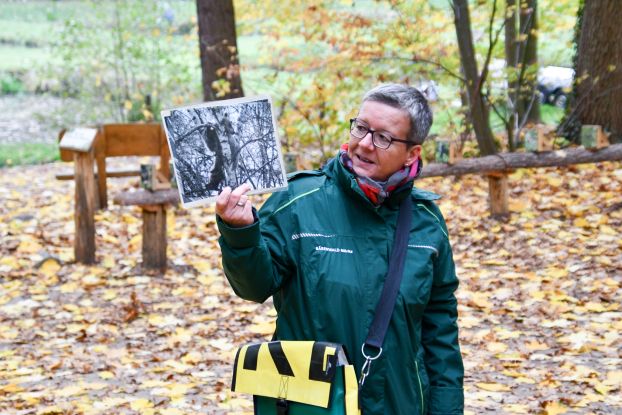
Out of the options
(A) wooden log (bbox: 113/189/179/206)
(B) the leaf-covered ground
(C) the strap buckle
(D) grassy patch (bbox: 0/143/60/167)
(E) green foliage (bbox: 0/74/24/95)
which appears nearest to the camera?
(C) the strap buckle

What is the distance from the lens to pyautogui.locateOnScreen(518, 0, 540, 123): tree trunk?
1097cm

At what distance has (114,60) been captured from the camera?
1702 centimetres

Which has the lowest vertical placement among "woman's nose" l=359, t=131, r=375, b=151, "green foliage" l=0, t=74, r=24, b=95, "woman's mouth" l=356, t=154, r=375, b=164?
"woman's mouth" l=356, t=154, r=375, b=164

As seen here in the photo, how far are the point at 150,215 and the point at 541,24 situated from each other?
6.83 metres

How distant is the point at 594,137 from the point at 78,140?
5465mm

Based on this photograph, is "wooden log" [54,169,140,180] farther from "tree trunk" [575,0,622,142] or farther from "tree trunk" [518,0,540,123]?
"tree trunk" [575,0,622,142]

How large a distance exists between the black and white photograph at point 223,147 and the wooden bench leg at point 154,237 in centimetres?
580

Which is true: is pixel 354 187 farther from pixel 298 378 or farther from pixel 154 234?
pixel 154 234

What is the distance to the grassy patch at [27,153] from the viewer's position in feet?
54.9

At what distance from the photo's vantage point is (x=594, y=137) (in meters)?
9.27

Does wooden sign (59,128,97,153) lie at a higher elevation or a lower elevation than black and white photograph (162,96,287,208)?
lower

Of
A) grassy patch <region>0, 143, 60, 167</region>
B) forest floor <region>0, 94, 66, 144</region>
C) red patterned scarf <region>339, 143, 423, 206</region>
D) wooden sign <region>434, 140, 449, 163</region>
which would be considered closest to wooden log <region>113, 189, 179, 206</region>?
wooden sign <region>434, 140, 449, 163</region>

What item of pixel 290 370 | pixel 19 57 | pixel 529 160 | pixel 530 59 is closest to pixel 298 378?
pixel 290 370

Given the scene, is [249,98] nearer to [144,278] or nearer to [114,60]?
[144,278]
